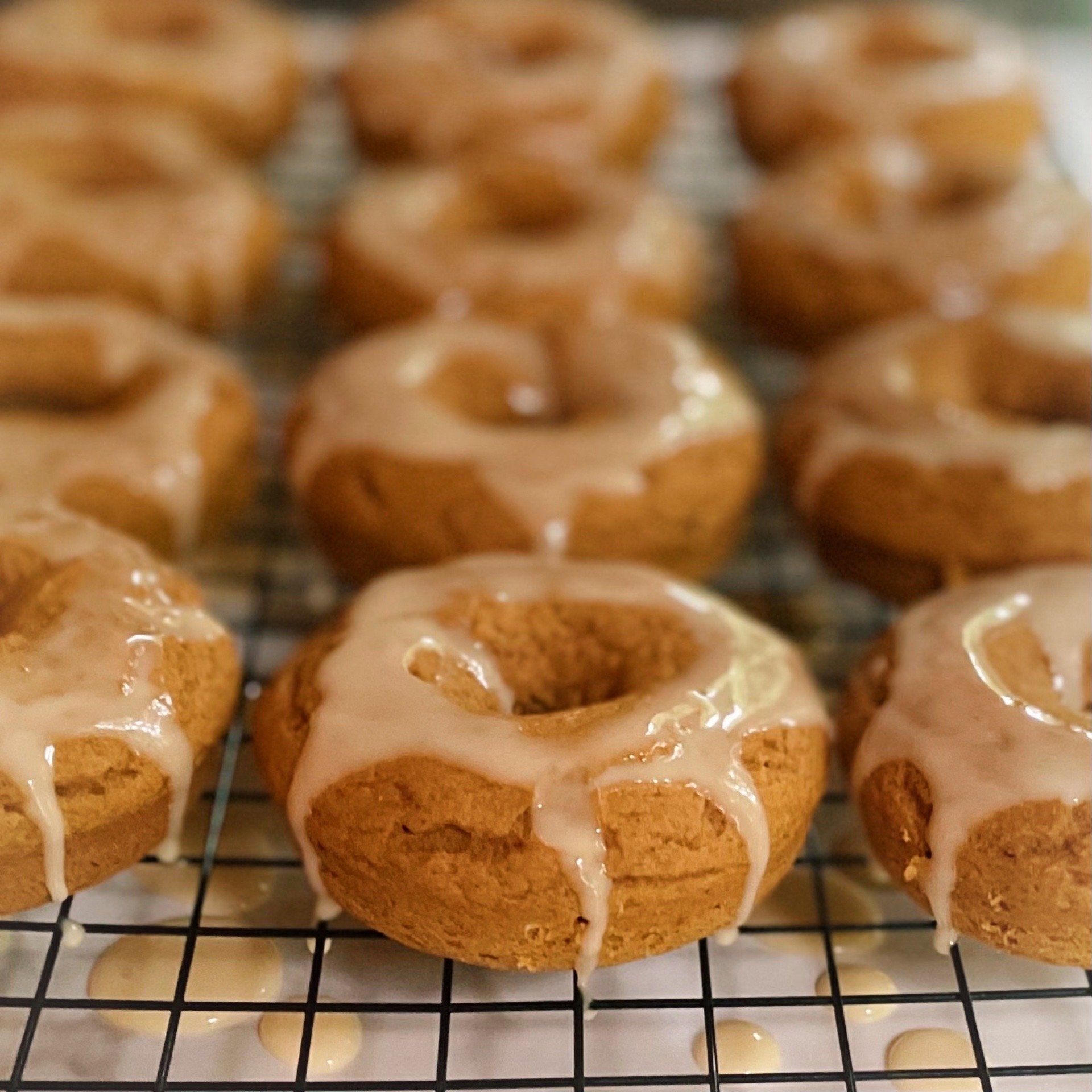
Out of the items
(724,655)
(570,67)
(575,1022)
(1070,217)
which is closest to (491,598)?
(724,655)

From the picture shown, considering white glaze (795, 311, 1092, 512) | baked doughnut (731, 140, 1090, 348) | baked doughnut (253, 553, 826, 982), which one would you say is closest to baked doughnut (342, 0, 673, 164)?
baked doughnut (731, 140, 1090, 348)

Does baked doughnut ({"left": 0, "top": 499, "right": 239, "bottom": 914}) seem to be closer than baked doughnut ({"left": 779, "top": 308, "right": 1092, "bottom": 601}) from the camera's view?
Yes

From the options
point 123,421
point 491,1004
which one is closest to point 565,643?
point 491,1004

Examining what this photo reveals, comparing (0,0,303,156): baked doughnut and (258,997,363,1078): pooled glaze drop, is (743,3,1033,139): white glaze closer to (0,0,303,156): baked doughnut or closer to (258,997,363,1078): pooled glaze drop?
(0,0,303,156): baked doughnut

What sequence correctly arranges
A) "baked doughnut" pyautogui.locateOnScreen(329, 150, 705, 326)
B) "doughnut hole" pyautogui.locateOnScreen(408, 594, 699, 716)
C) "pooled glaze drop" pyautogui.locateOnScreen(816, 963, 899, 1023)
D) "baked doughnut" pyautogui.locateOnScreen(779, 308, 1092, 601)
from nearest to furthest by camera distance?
"pooled glaze drop" pyautogui.locateOnScreen(816, 963, 899, 1023)
"doughnut hole" pyautogui.locateOnScreen(408, 594, 699, 716)
"baked doughnut" pyautogui.locateOnScreen(779, 308, 1092, 601)
"baked doughnut" pyautogui.locateOnScreen(329, 150, 705, 326)

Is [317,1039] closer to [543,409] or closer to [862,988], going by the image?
[862,988]
